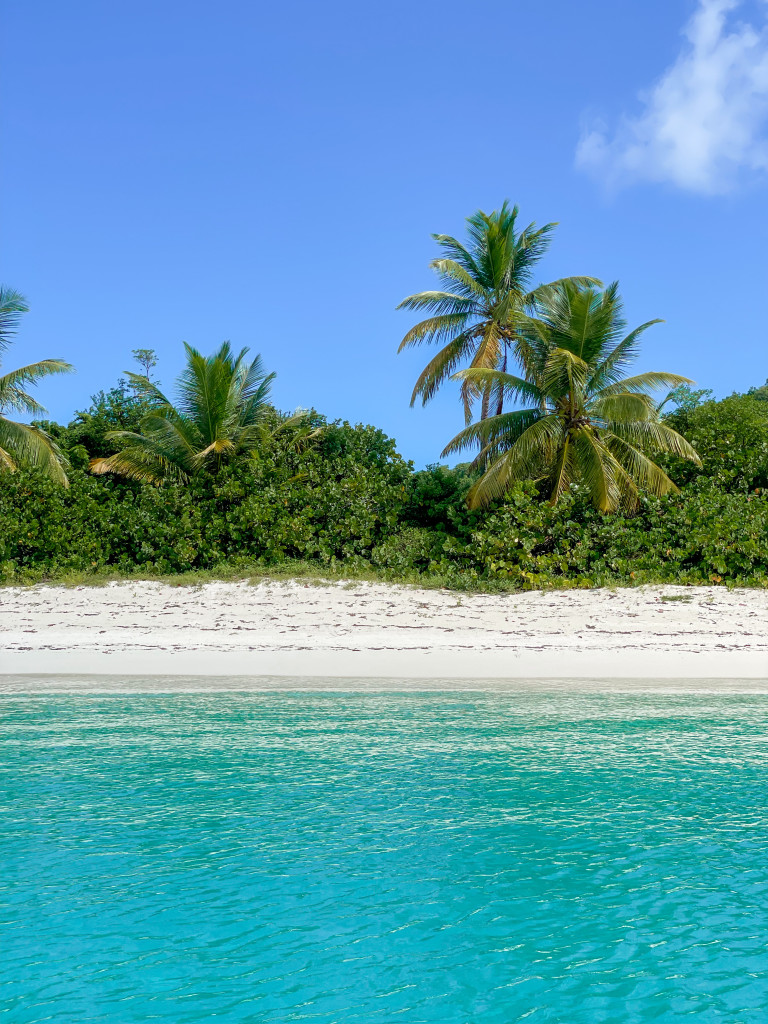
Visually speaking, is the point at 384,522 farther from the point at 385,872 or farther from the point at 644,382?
the point at 385,872

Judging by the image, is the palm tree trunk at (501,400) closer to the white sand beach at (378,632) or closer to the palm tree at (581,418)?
the palm tree at (581,418)

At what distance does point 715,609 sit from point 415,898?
13.2m

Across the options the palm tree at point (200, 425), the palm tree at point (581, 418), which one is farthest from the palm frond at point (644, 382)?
the palm tree at point (200, 425)

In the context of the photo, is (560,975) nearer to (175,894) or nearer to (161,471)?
(175,894)

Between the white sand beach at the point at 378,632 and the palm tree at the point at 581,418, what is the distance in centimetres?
316

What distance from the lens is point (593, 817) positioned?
5703 mm

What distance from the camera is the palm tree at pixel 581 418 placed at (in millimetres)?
19094

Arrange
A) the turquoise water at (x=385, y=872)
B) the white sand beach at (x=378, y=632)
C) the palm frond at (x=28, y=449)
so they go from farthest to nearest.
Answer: the palm frond at (x=28, y=449) → the white sand beach at (x=378, y=632) → the turquoise water at (x=385, y=872)

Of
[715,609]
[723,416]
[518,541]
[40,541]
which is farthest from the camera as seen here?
[723,416]

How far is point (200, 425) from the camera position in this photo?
22094 millimetres

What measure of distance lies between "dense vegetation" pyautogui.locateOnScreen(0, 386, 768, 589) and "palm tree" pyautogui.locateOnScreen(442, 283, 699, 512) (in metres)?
0.65

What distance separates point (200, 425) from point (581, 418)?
32.9ft

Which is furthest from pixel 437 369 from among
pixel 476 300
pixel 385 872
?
pixel 385 872

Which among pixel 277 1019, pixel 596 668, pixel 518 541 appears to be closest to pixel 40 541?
pixel 518 541
